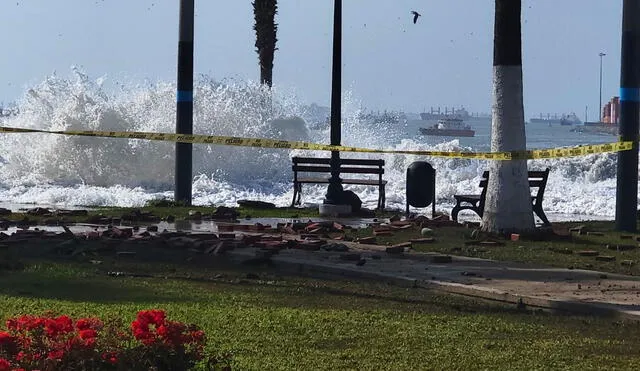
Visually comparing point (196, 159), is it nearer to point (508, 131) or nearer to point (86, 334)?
point (508, 131)

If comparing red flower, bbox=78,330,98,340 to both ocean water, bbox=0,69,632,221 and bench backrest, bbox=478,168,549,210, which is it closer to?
bench backrest, bbox=478,168,549,210

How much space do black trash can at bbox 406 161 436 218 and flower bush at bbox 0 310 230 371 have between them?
1432 cm

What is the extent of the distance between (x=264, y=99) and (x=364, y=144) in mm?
4572

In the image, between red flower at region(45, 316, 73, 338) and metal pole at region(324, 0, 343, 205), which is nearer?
red flower at region(45, 316, 73, 338)

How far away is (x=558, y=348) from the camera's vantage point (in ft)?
29.6

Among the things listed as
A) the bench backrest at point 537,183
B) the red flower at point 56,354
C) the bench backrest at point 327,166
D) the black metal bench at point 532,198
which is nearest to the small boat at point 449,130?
the bench backrest at point 327,166

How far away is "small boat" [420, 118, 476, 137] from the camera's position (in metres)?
120

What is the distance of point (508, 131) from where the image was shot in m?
16.7

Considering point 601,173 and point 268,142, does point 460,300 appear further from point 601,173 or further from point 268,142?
point 601,173

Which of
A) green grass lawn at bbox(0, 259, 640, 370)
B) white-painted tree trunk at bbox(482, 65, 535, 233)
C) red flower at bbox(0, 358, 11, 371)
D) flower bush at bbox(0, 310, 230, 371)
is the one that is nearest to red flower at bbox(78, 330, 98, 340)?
flower bush at bbox(0, 310, 230, 371)

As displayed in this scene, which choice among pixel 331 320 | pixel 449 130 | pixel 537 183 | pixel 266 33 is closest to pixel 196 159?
pixel 266 33

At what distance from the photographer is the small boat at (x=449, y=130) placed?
120m

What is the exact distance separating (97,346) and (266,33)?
38083mm

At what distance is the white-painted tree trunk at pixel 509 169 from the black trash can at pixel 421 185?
4.69 meters
